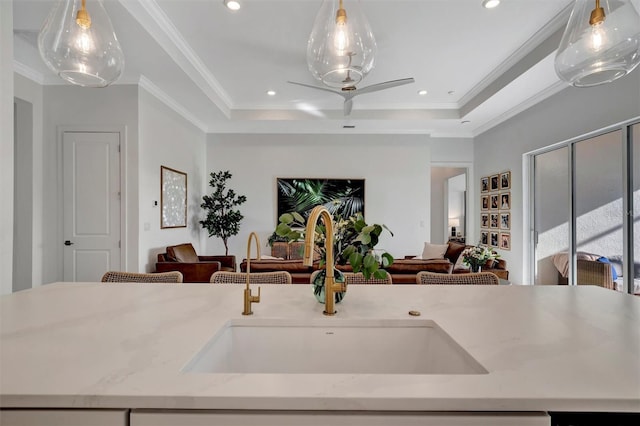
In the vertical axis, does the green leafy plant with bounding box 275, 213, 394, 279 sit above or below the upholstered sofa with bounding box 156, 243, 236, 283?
above

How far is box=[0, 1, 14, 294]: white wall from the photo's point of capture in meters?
1.86

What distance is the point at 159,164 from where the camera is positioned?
4066 mm

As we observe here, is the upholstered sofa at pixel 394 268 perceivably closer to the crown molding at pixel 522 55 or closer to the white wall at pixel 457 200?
the crown molding at pixel 522 55

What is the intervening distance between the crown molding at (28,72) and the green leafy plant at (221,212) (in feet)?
8.20

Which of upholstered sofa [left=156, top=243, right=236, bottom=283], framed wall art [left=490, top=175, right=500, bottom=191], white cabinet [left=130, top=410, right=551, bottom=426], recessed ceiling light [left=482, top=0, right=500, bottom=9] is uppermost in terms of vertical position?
recessed ceiling light [left=482, top=0, right=500, bottom=9]

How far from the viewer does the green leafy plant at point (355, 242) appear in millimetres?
1100

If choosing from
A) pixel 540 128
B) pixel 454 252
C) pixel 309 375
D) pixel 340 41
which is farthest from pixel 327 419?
pixel 540 128

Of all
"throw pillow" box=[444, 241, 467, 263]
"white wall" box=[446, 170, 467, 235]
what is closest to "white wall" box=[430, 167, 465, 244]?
"white wall" box=[446, 170, 467, 235]

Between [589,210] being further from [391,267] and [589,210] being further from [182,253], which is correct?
[182,253]

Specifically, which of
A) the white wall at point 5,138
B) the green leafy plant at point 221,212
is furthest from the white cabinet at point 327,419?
the green leafy plant at point 221,212

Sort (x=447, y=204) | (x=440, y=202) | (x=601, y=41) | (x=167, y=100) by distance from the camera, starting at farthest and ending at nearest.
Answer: (x=440, y=202) < (x=447, y=204) < (x=167, y=100) < (x=601, y=41)

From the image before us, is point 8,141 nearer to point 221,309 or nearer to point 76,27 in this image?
point 76,27

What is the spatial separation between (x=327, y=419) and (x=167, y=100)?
4600 mm

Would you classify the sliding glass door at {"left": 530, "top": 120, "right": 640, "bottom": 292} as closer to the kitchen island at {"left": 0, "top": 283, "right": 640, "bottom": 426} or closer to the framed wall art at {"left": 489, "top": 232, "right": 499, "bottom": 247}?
the framed wall art at {"left": 489, "top": 232, "right": 499, "bottom": 247}
